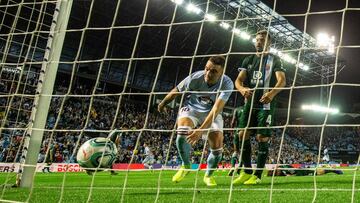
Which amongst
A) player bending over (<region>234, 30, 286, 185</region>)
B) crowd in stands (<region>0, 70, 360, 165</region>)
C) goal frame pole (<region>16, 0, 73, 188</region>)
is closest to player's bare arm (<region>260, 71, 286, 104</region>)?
player bending over (<region>234, 30, 286, 185</region>)

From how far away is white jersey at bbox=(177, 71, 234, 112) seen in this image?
458 centimetres

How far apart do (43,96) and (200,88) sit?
6.04 ft

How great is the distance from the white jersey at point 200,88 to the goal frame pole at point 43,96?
57.9 inches

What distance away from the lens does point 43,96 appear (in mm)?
4426

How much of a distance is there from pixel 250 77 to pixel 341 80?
97.0ft

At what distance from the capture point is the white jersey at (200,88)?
4578mm

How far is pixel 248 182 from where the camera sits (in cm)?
470

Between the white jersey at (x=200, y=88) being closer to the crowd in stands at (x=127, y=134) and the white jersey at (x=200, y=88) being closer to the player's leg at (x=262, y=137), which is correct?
the player's leg at (x=262, y=137)

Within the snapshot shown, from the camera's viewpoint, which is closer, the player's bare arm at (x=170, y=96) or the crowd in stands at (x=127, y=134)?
the player's bare arm at (x=170, y=96)

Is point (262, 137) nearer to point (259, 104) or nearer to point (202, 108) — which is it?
point (259, 104)

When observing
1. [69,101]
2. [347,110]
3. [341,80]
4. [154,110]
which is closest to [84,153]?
[69,101]

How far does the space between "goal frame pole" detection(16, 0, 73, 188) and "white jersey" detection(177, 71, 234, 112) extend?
4.83 feet

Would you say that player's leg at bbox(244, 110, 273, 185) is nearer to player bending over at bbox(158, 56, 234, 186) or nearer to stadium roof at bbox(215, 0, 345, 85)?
player bending over at bbox(158, 56, 234, 186)

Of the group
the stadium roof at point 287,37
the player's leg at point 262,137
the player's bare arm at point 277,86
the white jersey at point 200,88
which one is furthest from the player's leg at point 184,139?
the stadium roof at point 287,37
